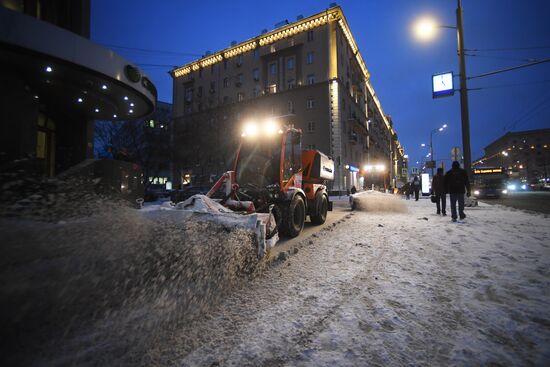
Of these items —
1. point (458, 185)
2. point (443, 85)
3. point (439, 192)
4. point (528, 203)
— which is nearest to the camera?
point (458, 185)

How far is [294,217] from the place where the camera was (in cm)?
573

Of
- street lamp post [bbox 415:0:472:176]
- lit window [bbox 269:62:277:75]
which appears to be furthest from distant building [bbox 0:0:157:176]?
lit window [bbox 269:62:277:75]

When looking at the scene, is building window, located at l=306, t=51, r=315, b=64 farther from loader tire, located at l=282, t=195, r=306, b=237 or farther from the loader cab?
loader tire, located at l=282, t=195, r=306, b=237

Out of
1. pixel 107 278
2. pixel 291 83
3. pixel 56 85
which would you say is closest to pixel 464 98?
pixel 107 278

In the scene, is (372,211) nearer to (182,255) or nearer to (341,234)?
(341,234)

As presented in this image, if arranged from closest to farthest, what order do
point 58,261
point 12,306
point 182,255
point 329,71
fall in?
point 12,306 → point 58,261 → point 182,255 → point 329,71

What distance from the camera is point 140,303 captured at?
2.32 metres

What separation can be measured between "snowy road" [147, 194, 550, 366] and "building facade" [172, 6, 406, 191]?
76.9 feet

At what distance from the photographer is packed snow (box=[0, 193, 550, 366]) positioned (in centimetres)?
172

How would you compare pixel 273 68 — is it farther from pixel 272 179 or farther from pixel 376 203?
pixel 272 179

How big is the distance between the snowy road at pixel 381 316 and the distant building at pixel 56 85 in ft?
24.7

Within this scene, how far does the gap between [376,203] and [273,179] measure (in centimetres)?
751

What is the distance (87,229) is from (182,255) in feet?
4.16

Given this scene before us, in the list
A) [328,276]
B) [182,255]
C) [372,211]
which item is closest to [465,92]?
[372,211]
